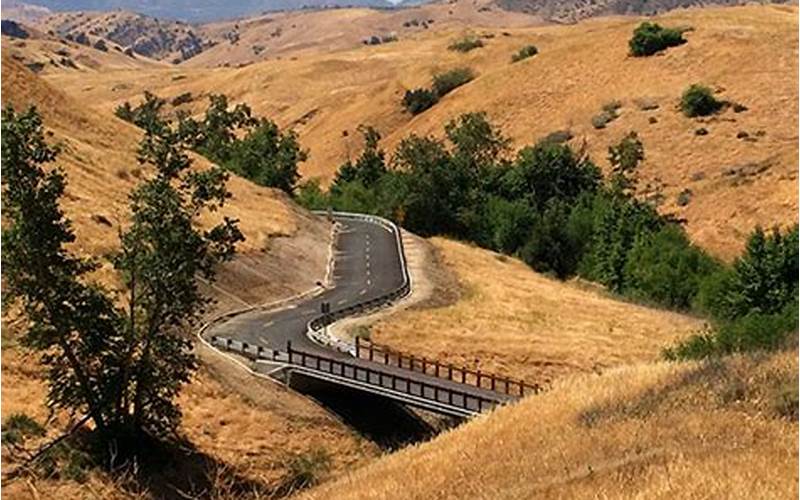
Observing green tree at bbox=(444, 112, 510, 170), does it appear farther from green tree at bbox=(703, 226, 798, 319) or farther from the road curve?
green tree at bbox=(703, 226, 798, 319)

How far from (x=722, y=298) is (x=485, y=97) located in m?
73.4

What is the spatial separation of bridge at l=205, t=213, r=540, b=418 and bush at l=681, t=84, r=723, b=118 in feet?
147

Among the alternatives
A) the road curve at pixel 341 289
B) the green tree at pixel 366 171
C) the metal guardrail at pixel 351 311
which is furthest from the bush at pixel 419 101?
the metal guardrail at pixel 351 311

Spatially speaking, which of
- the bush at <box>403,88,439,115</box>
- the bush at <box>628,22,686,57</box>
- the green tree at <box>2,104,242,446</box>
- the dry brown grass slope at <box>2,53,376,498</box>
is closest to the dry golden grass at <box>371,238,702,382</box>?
the dry brown grass slope at <box>2,53,376,498</box>

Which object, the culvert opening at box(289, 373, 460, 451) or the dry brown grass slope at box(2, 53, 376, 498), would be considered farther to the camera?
the culvert opening at box(289, 373, 460, 451)

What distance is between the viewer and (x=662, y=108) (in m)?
110

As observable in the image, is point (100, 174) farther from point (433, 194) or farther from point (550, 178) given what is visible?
point (550, 178)

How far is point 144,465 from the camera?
3512cm

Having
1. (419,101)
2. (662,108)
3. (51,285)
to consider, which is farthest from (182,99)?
(51,285)

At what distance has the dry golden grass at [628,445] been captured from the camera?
1473cm

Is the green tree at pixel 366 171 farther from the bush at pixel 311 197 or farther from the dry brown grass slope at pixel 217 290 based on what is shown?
the dry brown grass slope at pixel 217 290

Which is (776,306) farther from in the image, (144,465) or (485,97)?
(485,97)

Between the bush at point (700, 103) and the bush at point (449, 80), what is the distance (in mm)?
42356

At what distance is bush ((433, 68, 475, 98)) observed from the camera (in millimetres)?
141375
